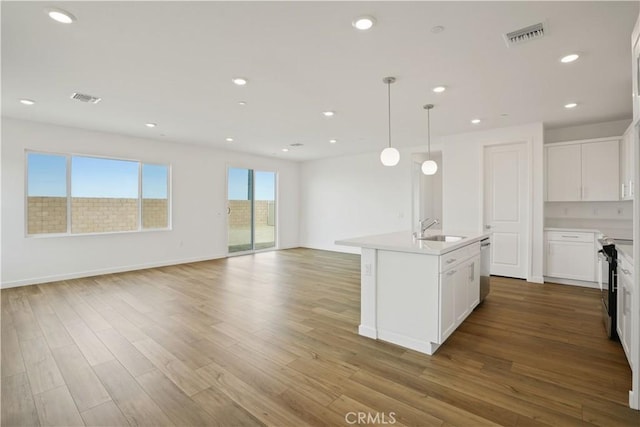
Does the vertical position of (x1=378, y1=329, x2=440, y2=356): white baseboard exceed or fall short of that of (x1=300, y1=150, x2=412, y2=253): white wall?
it falls short

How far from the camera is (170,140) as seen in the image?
6.33 m

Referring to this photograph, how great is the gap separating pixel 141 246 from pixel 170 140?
91.8 inches

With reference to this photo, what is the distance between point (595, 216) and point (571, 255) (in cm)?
92

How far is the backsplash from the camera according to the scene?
186 inches

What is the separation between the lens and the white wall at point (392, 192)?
496 cm

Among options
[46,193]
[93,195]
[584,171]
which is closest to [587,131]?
[584,171]

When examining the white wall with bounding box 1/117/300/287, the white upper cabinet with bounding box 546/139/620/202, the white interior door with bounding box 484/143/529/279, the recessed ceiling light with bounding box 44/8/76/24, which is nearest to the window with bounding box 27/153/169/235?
the white wall with bounding box 1/117/300/287

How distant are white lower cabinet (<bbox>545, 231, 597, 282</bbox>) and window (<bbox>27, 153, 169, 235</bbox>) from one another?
7.51 m

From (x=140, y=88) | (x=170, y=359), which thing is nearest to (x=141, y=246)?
(x=140, y=88)

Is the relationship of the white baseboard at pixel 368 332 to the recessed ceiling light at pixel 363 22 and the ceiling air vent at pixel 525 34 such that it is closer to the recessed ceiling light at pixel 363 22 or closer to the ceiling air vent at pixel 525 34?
the recessed ceiling light at pixel 363 22

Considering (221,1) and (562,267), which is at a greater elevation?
(221,1)

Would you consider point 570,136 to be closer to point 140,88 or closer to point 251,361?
point 251,361

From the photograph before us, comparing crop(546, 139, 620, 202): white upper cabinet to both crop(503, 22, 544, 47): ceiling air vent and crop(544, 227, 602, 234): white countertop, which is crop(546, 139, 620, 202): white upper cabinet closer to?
crop(544, 227, 602, 234): white countertop

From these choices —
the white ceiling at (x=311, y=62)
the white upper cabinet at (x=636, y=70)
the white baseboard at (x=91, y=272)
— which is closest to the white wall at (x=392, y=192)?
the white ceiling at (x=311, y=62)
